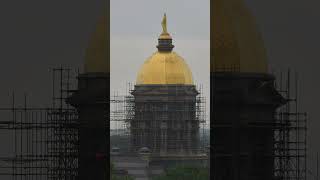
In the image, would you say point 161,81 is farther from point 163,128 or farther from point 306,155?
point 306,155

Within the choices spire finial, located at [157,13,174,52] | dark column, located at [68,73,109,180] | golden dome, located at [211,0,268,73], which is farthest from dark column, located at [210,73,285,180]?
dark column, located at [68,73,109,180]

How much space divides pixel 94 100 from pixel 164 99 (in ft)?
4.28

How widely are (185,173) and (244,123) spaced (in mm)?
2216

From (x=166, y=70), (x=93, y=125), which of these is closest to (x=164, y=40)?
(x=166, y=70)

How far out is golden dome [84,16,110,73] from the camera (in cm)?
2553

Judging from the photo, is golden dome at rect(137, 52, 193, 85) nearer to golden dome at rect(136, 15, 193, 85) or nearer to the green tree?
golden dome at rect(136, 15, 193, 85)

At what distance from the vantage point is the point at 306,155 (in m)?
26.4

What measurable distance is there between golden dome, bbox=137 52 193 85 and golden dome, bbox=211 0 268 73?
0.89 m

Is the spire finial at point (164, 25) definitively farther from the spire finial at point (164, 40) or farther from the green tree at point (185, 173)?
the green tree at point (185, 173)

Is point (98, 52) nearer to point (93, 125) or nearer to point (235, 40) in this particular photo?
point (93, 125)

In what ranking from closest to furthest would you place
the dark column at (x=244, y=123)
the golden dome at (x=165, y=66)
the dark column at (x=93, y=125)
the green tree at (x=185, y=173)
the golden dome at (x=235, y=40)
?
1. the green tree at (x=185, y=173)
2. the golden dome at (x=165, y=66)
3. the dark column at (x=93, y=125)
4. the dark column at (x=244, y=123)
5. the golden dome at (x=235, y=40)

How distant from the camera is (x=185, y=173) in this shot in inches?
953

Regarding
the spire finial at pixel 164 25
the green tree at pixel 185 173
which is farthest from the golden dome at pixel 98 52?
the green tree at pixel 185 173

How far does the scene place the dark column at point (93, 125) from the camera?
2525 centimetres
